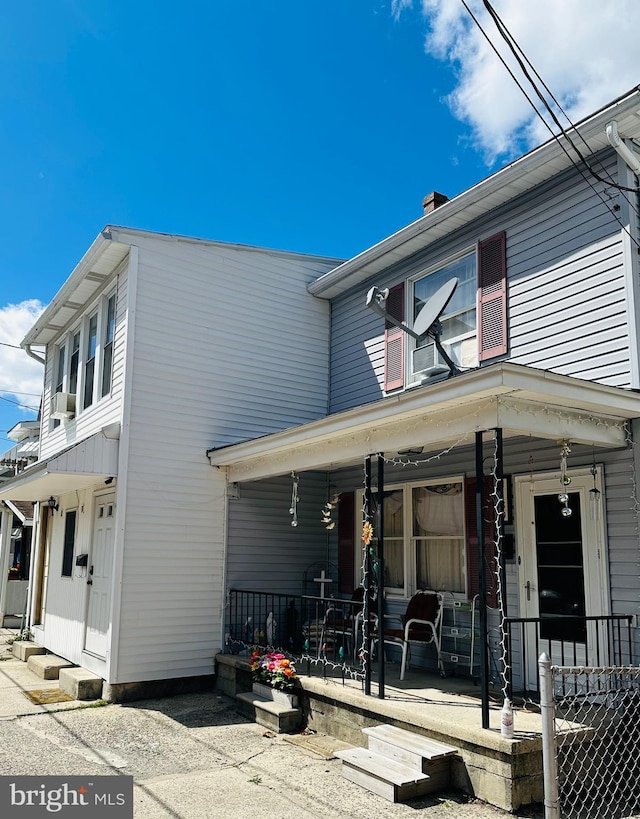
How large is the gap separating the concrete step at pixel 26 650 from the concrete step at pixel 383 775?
689cm

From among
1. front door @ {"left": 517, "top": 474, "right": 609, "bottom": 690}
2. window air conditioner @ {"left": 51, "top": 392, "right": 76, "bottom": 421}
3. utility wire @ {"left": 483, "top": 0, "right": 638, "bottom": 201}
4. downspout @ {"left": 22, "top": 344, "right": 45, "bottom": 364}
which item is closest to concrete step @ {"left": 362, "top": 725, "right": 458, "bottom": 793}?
front door @ {"left": 517, "top": 474, "right": 609, "bottom": 690}

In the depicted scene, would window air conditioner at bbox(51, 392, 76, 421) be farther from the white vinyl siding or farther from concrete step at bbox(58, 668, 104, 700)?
concrete step at bbox(58, 668, 104, 700)

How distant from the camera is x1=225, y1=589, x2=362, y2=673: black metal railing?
8.60 meters

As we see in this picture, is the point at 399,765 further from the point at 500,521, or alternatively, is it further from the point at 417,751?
the point at 500,521

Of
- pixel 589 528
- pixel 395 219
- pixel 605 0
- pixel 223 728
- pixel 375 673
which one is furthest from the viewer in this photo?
pixel 395 219

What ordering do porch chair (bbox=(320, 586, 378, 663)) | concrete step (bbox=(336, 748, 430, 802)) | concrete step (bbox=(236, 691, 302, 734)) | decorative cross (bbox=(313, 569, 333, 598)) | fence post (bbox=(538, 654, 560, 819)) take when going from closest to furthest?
fence post (bbox=(538, 654, 560, 819)) < concrete step (bbox=(336, 748, 430, 802)) < concrete step (bbox=(236, 691, 302, 734)) < porch chair (bbox=(320, 586, 378, 663)) < decorative cross (bbox=(313, 569, 333, 598))

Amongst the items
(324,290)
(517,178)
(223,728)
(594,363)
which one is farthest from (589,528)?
(324,290)

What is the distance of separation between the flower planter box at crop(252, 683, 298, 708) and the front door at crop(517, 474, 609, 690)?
2315 mm

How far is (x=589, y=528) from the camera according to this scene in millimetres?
6289

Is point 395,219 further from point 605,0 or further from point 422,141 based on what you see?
point 605,0

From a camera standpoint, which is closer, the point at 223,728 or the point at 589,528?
the point at 589,528

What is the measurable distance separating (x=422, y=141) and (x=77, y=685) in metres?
8.45

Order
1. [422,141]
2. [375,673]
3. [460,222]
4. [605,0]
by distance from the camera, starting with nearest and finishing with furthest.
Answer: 1. [605,0]
2. [375,673]
3. [460,222]
4. [422,141]

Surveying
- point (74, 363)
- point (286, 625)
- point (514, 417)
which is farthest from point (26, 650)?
point (514, 417)
